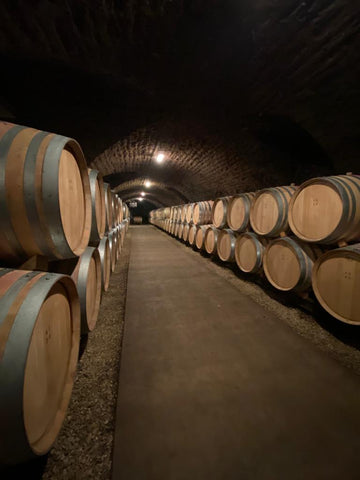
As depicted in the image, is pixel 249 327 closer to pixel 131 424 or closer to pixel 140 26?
pixel 131 424

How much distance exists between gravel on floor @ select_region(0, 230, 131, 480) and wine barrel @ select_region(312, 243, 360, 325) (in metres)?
2.40

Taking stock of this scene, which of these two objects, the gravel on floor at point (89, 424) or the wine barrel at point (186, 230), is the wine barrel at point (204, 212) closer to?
the wine barrel at point (186, 230)

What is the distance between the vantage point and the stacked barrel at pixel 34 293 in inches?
27.3

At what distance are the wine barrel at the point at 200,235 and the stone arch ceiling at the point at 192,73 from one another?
99.7 inches

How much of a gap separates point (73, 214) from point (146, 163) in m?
6.99

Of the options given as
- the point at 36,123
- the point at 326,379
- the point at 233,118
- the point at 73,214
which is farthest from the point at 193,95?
the point at 326,379

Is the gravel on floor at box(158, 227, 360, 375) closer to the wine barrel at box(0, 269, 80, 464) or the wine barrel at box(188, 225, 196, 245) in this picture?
the wine barrel at box(0, 269, 80, 464)

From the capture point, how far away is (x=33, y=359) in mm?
831

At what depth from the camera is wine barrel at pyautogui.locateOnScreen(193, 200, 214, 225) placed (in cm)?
600

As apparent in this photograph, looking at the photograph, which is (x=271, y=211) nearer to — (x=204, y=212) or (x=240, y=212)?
(x=240, y=212)

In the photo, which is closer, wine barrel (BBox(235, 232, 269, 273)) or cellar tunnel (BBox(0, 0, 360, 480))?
cellar tunnel (BBox(0, 0, 360, 480))

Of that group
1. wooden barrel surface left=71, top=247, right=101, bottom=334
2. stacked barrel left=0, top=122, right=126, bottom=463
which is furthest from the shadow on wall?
wooden barrel surface left=71, top=247, right=101, bottom=334

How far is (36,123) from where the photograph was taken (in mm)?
3816

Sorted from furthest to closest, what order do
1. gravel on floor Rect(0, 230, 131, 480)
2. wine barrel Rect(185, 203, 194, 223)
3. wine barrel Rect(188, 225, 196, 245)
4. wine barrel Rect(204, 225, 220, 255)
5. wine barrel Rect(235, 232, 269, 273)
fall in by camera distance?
wine barrel Rect(185, 203, 194, 223)
wine barrel Rect(188, 225, 196, 245)
wine barrel Rect(204, 225, 220, 255)
wine barrel Rect(235, 232, 269, 273)
gravel on floor Rect(0, 230, 131, 480)
